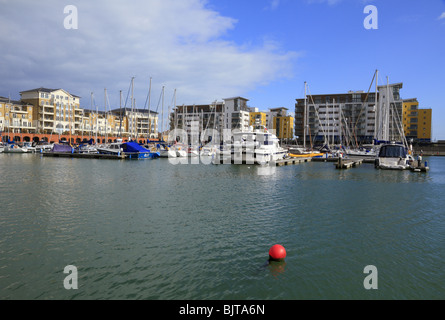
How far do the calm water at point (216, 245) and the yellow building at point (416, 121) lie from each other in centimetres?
12486

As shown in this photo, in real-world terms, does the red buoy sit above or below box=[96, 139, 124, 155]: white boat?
below

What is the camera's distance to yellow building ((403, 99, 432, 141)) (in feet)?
411

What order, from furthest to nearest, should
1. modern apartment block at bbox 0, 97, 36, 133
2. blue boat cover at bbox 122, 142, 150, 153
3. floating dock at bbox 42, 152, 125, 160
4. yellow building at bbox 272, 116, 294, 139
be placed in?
yellow building at bbox 272, 116, 294, 139, modern apartment block at bbox 0, 97, 36, 133, blue boat cover at bbox 122, 142, 150, 153, floating dock at bbox 42, 152, 125, 160

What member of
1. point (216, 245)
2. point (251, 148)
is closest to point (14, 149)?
point (251, 148)

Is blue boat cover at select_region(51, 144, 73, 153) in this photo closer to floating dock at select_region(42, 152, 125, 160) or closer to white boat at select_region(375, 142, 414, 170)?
floating dock at select_region(42, 152, 125, 160)

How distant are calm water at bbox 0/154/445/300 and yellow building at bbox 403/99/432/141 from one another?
12486cm

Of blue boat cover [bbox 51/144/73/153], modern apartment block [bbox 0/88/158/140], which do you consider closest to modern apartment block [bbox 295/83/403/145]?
modern apartment block [bbox 0/88/158/140]

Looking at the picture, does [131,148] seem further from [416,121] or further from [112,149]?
[416,121]

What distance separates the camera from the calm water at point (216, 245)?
8797 mm

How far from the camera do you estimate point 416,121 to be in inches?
4963

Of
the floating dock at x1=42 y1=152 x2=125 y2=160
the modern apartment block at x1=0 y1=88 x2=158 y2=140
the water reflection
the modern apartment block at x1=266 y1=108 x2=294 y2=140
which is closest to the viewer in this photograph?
the water reflection

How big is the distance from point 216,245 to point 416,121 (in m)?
142

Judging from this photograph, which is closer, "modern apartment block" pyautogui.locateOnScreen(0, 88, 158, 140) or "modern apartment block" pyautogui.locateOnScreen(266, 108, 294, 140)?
"modern apartment block" pyautogui.locateOnScreen(0, 88, 158, 140)

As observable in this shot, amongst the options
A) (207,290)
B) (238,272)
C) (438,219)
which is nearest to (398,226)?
(438,219)
